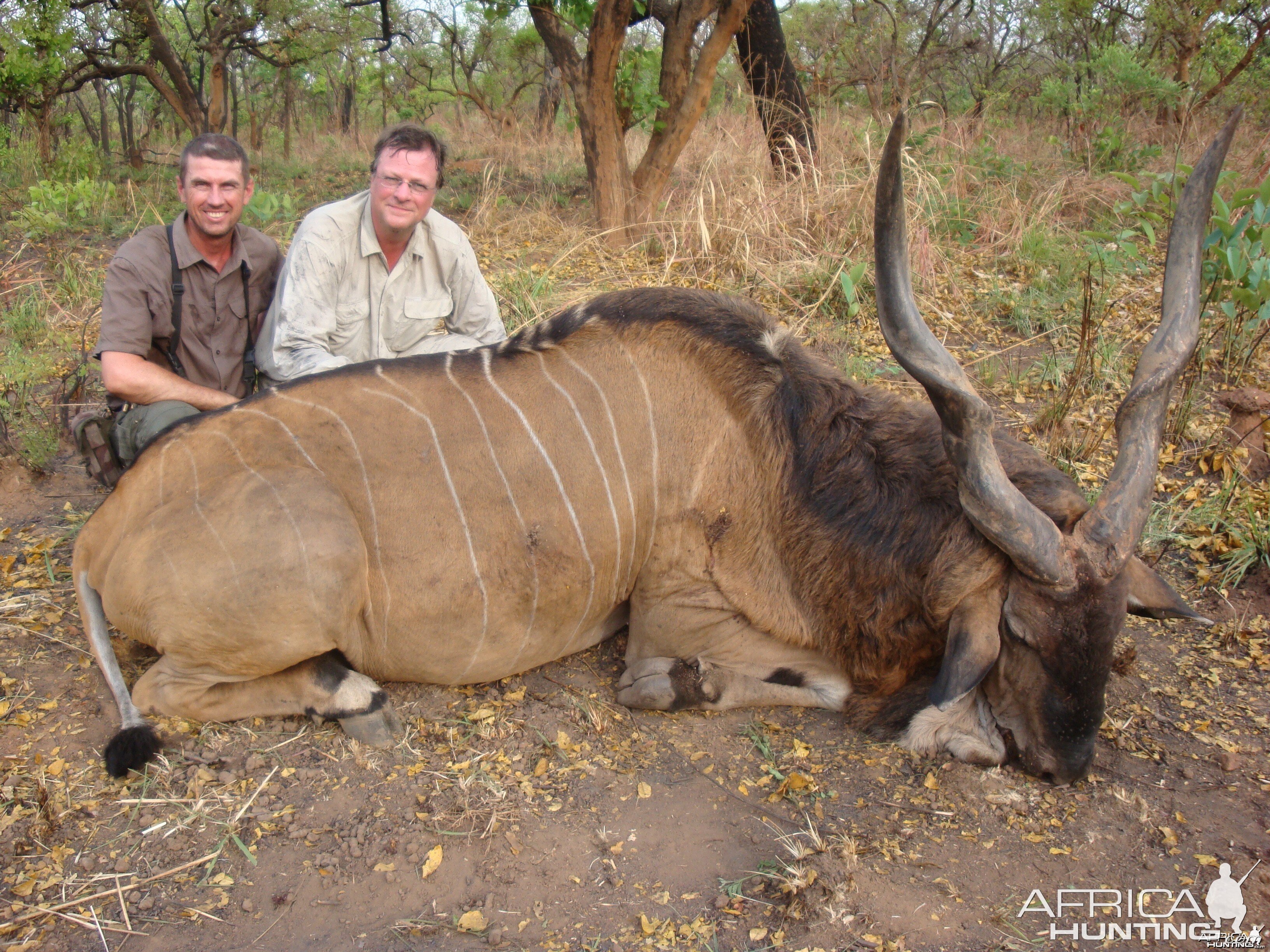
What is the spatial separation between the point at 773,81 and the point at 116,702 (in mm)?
6310

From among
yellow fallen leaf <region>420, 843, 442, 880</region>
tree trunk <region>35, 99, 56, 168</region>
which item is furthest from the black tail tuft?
tree trunk <region>35, 99, 56, 168</region>

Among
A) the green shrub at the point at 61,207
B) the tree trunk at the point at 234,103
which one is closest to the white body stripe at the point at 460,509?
the green shrub at the point at 61,207

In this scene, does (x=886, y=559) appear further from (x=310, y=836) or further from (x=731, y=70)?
(x=731, y=70)

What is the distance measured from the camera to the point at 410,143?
11.0 ft

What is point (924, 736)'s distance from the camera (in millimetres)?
2564

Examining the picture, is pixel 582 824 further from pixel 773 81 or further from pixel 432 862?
pixel 773 81

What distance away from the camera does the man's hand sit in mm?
3221

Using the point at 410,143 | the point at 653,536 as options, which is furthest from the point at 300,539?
the point at 410,143

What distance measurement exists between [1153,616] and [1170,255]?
97 centimetres

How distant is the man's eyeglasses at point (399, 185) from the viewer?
3340 mm

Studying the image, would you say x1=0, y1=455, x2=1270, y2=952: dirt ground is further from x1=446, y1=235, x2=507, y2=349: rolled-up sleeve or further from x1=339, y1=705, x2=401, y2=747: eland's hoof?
x1=446, y1=235, x2=507, y2=349: rolled-up sleeve

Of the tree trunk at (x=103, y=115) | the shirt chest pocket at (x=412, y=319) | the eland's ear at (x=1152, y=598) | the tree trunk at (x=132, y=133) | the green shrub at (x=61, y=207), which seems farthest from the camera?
the tree trunk at (x=103, y=115)

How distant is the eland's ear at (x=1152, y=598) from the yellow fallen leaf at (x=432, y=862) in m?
1.84

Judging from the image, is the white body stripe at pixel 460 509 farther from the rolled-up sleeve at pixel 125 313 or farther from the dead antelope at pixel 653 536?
the rolled-up sleeve at pixel 125 313
